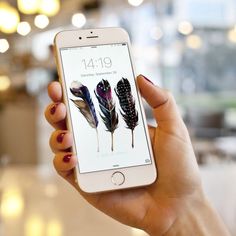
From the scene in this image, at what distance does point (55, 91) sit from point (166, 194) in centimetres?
27

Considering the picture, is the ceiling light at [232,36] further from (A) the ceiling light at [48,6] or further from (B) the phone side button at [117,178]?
(B) the phone side button at [117,178]

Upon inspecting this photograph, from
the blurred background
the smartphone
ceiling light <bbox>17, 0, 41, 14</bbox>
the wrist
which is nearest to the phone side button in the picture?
the smartphone

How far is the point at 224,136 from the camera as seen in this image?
18.2 feet

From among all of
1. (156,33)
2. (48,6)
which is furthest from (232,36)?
(48,6)

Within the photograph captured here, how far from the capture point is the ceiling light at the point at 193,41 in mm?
6413

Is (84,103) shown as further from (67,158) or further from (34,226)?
(34,226)

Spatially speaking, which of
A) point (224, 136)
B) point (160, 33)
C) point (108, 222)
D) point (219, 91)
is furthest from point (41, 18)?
point (219, 91)

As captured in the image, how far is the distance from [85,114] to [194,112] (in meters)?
5.32

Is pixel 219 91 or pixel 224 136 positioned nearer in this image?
pixel 224 136

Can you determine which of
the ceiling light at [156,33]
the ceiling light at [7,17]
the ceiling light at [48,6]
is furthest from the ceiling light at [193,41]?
the ceiling light at [7,17]

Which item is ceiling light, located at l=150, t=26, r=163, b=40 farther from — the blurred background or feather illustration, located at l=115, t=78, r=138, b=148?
feather illustration, located at l=115, t=78, r=138, b=148

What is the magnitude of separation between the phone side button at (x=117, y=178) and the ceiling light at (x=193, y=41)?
5.79m

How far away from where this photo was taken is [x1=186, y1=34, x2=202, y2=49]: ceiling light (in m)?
6.41

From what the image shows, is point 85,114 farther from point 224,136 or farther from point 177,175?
point 224,136
